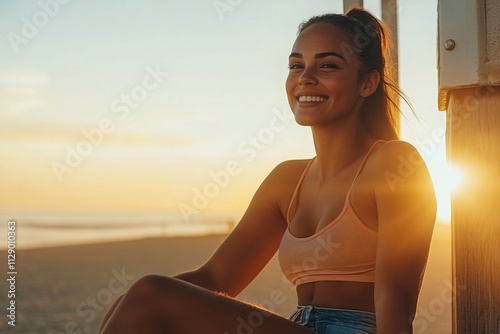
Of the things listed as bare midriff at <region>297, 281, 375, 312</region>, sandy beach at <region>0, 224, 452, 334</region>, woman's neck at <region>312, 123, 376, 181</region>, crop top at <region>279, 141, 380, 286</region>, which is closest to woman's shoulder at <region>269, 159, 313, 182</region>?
woman's neck at <region>312, 123, 376, 181</region>

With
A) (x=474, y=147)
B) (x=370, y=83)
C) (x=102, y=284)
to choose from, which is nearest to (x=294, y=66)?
(x=370, y=83)

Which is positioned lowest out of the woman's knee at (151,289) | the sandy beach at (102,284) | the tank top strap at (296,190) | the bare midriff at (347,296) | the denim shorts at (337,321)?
the sandy beach at (102,284)

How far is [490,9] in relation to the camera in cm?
245

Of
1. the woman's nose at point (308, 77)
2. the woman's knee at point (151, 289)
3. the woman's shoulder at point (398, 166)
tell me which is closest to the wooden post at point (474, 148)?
the woman's shoulder at point (398, 166)

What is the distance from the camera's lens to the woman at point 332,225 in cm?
219

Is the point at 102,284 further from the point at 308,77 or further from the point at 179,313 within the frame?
the point at 179,313

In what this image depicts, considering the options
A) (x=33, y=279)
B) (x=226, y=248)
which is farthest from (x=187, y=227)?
(x=226, y=248)

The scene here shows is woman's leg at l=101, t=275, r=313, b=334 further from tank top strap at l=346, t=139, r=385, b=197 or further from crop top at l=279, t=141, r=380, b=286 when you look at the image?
tank top strap at l=346, t=139, r=385, b=197

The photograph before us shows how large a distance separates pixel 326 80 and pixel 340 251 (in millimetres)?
540

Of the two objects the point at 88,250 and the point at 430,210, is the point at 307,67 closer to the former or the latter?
the point at 430,210

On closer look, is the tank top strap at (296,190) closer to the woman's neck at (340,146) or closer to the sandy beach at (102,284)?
the woman's neck at (340,146)

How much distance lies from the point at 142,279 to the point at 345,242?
0.57 m

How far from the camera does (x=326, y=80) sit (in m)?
2.61

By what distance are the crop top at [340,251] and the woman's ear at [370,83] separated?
37 centimetres
